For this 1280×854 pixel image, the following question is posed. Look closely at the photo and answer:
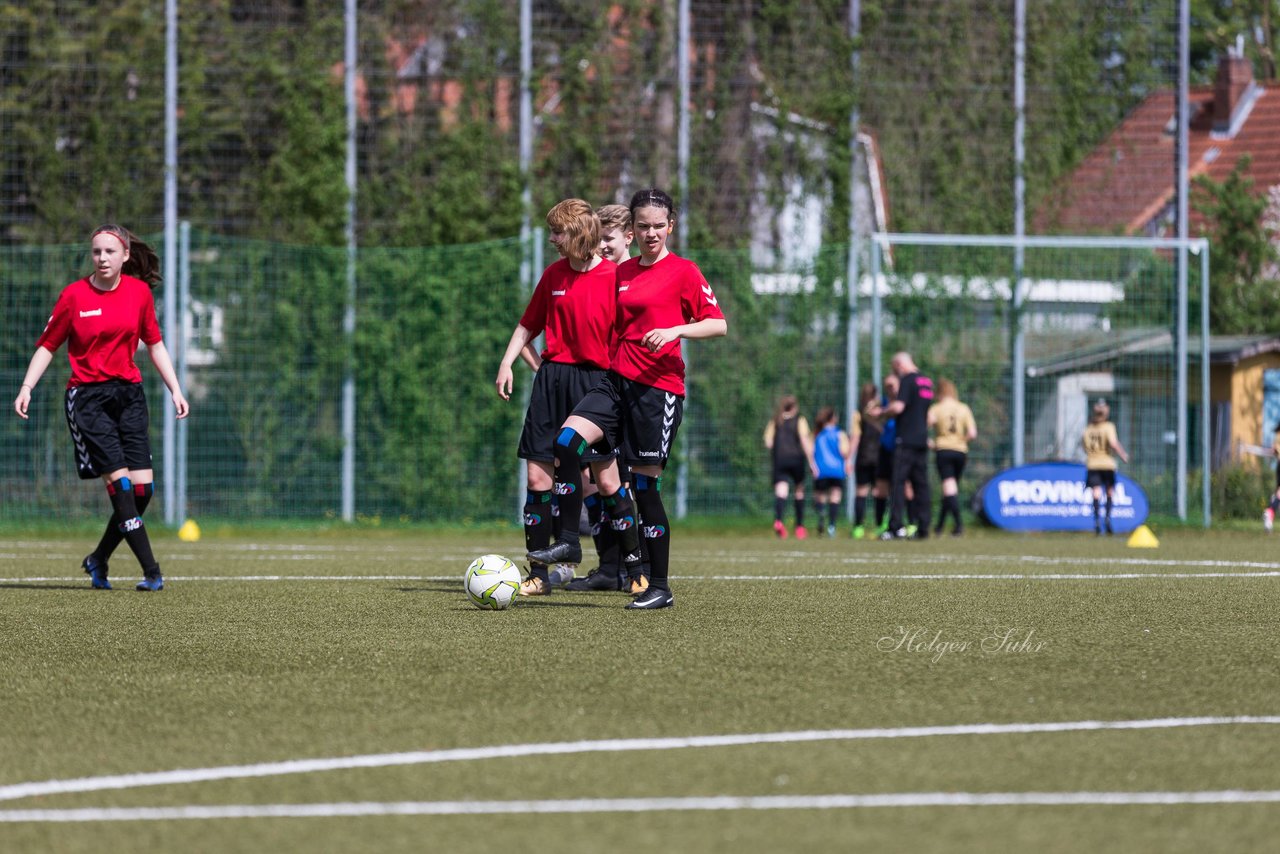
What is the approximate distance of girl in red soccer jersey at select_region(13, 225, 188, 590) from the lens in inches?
378

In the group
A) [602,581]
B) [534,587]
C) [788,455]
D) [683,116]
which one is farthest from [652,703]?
[683,116]

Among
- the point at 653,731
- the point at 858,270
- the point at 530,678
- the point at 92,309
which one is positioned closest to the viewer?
the point at 653,731

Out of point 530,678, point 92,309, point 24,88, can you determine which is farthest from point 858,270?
point 530,678

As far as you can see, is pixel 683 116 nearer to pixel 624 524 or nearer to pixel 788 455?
pixel 788 455

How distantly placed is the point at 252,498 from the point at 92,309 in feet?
32.9

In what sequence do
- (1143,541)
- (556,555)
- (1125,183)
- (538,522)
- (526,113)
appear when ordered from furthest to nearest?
(1125,183)
(526,113)
(1143,541)
(538,522)
(556,555)

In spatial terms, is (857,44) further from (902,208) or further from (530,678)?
(530,678)

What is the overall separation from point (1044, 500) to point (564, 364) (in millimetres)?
12015

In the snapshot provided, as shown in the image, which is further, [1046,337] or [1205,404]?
[1046,337]

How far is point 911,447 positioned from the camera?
713 inches

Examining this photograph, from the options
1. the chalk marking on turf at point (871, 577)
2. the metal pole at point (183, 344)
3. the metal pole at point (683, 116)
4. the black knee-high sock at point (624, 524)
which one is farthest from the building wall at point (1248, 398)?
the black knee-high sock at point (624, 524)

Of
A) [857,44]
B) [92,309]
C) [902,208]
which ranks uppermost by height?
[857,44]

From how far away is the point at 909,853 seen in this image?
11.2ft

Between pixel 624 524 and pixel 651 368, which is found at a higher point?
pixel 651 368
